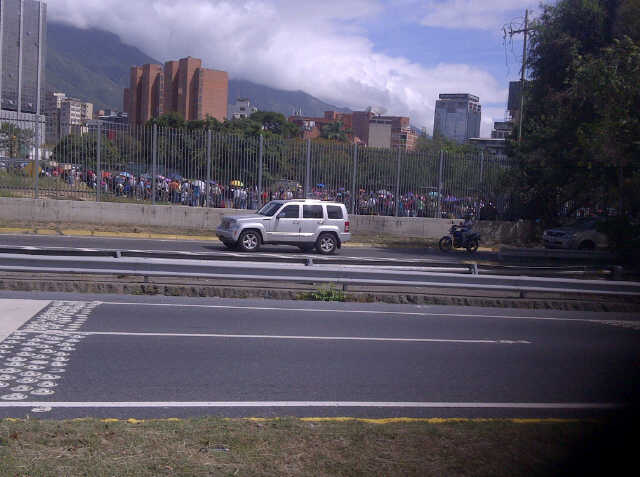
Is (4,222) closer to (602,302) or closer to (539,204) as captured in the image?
(602,302)

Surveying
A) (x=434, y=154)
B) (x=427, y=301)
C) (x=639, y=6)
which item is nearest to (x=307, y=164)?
(x=434, y=154)

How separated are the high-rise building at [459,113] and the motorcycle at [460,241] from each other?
147517mm

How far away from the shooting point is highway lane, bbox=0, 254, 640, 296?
11969mm

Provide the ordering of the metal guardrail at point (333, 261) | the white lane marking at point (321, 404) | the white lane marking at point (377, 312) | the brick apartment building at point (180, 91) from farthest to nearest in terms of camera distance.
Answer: the brick apartment building at point (180, 91), the metal guardrail at point (333, 261), the white lane marking at point (377, 312), the white lane marking at point (321, 404)

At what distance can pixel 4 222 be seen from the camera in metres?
24.0

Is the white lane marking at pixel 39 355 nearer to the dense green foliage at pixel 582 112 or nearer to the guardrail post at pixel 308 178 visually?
the dense green foliage at pixel 582 112

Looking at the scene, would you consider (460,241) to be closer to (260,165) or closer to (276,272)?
(260,165)

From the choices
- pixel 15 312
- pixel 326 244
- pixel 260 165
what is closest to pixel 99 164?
pixel 260 165

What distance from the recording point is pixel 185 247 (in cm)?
2083

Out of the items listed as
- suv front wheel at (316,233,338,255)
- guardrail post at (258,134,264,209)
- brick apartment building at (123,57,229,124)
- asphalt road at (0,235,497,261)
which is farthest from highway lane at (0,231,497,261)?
brick apartment building at (123,57,229,124)

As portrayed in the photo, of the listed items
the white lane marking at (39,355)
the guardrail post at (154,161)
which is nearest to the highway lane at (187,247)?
the guardrail post at (154,161)

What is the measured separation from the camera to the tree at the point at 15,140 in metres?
24.3

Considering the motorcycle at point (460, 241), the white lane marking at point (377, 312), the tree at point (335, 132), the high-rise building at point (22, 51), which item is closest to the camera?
the white lane marking at point (377, 312)

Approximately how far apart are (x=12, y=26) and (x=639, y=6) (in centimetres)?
5056
